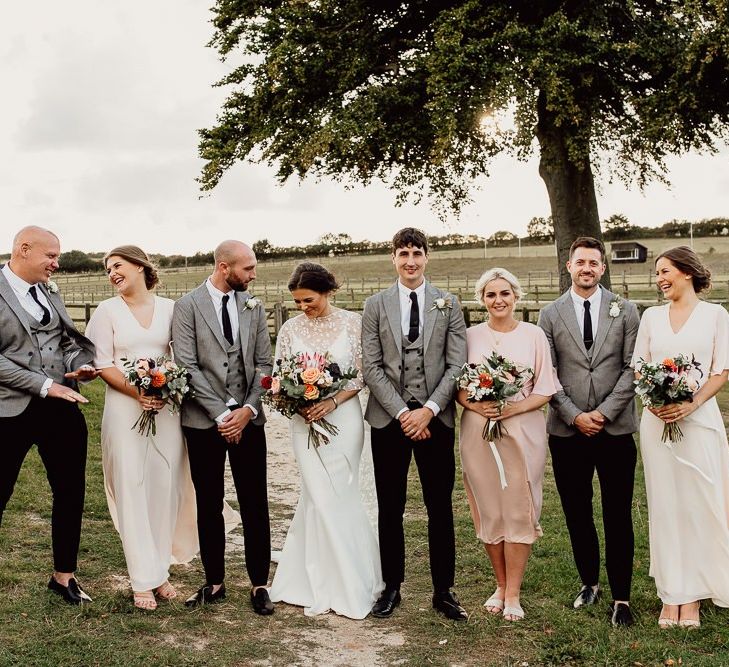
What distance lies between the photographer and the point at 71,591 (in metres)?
6.01

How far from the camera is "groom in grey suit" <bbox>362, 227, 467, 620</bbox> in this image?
5.93 meters

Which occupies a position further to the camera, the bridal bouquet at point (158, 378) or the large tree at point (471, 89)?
the large tree at point (471, 89)

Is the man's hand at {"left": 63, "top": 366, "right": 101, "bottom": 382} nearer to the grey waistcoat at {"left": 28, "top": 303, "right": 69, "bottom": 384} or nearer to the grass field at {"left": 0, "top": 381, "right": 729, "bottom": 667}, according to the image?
the grey waistcoat at {"left": 28, "top": 303, "right": 69, "bottom": 384}

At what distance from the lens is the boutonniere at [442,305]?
5.93 meters

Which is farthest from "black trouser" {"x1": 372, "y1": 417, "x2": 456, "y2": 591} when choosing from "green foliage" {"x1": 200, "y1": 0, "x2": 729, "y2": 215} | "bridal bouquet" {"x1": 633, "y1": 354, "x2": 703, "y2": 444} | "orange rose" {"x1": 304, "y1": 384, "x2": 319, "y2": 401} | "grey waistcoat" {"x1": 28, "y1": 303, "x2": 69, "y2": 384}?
"green foliage" {"x1": 200, "y1": 0, "x2": 729, "y2": 215}

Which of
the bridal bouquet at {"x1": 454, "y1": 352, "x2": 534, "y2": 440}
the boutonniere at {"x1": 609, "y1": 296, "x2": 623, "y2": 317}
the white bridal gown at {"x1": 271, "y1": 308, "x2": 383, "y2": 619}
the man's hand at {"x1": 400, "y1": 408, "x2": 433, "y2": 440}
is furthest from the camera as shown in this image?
the white bridal gown at {"x1": 271, "y1": 308, "x2": 383, "y2": 619}

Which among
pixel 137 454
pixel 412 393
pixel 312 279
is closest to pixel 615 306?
pixel 412 393

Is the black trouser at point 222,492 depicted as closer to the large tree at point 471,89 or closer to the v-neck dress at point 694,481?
the v-neck dress at point 694,481

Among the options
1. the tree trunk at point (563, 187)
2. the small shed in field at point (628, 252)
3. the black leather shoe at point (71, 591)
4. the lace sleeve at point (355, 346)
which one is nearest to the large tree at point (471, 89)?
the tree trunk at point (563, 187)

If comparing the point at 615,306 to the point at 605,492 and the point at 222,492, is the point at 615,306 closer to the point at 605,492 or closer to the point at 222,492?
the point at 605,492

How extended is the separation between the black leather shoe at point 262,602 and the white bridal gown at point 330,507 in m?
0.16

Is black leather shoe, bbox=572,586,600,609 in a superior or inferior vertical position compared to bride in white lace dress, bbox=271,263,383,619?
inferior

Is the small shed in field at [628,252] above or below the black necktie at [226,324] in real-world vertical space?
above

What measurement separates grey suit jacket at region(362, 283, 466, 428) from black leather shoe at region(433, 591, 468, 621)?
124cm
